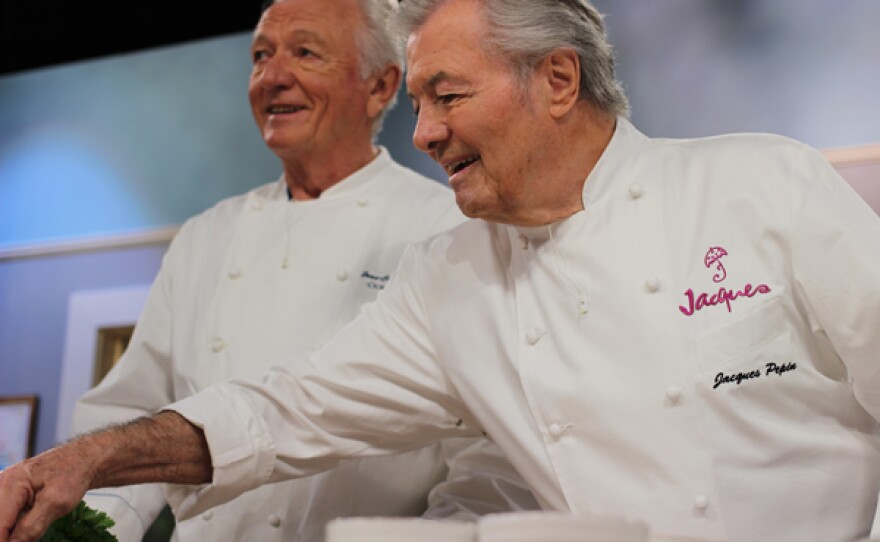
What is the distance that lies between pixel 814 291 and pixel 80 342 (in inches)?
90.6

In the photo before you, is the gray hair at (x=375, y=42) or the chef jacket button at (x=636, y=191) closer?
the chef jacket button at (x=636, y=191)

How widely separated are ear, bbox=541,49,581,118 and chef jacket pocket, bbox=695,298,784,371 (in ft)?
1.52

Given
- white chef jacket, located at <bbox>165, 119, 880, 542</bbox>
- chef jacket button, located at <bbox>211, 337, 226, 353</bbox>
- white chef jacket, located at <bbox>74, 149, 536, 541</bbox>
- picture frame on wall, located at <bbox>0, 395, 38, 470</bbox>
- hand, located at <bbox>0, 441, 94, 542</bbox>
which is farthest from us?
Answer: picture frame on wall, located at <bbox>0, 395, 38, 470</bbox>

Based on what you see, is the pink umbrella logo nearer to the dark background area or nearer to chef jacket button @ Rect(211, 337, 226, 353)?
chef jacket button @ Rect(211, 337, 226, 353)

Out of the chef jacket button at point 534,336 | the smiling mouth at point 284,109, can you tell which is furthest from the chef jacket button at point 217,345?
the chef jacket button at point 534,336

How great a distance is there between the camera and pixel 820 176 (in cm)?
172

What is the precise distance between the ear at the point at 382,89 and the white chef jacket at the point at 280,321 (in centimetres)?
13

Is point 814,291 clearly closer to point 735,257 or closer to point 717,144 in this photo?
point 735,257

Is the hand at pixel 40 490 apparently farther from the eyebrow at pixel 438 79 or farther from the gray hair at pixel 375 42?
the gray hair at pixel 375 42

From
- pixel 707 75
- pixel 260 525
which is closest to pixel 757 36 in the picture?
pixel 707 75

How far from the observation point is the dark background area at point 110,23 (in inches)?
132

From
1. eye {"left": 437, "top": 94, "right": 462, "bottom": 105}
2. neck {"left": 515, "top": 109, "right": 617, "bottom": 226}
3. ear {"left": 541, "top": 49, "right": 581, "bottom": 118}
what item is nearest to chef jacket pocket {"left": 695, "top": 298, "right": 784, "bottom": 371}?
neck {"left": 515, "top": 109, "right": 617, "bottom": 226}

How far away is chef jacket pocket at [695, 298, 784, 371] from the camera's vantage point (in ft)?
5.59

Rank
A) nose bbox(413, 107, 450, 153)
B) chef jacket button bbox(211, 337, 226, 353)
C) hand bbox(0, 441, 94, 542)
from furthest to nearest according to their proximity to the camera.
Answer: chef jacket button bbox(211, 337, 226, 353)
nose bbox(413, 107, 450, 153)
hand bbox(0, 441, 94, 542)
